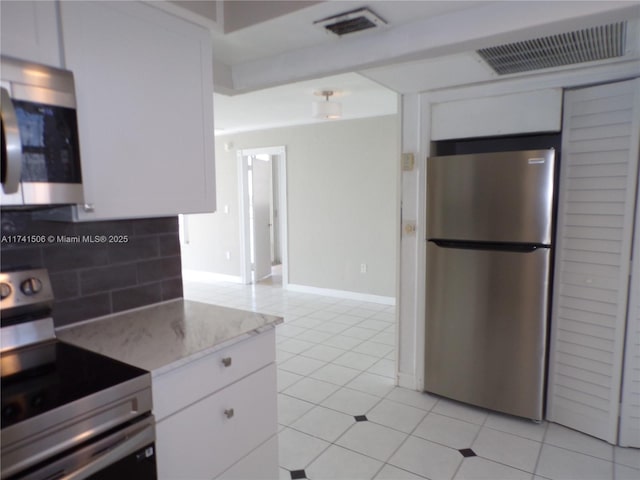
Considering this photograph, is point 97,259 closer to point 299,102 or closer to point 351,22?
point 351,22

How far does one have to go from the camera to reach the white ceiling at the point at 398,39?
58.9 inches

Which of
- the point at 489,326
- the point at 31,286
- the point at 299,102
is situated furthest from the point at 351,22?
the point at 299,102

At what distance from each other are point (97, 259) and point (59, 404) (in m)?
0.77

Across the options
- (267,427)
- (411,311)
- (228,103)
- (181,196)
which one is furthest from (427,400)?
(228,103)

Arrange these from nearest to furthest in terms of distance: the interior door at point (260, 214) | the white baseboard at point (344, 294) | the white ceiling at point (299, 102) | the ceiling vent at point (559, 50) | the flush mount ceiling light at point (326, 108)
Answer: the ceiling vent at point (559, 50), the white ceiling at point (299, 102), the flush mount ceiling light at point (326, 108), the white baseboard at point (344, 294), the interior door at point (260, 214)

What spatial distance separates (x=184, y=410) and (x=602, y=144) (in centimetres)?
237

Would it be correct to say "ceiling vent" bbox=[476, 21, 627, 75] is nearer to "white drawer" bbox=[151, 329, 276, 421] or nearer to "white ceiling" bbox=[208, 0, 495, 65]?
"white ceiling" bbox=[208, 0, 495, 65]

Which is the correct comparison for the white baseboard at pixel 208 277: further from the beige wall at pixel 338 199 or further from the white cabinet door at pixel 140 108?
the white cabinet door at pixel 140 108

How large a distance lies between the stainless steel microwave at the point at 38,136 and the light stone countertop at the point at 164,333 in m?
0.53

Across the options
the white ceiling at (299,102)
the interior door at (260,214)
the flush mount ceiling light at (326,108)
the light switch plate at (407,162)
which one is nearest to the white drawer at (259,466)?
the light switch plate at (407,162)

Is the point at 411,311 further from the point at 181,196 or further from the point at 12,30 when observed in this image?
the point at 12,30

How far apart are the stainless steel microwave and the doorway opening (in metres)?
4.60

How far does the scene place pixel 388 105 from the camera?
14.7 feet

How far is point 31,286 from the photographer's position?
1.47 m
